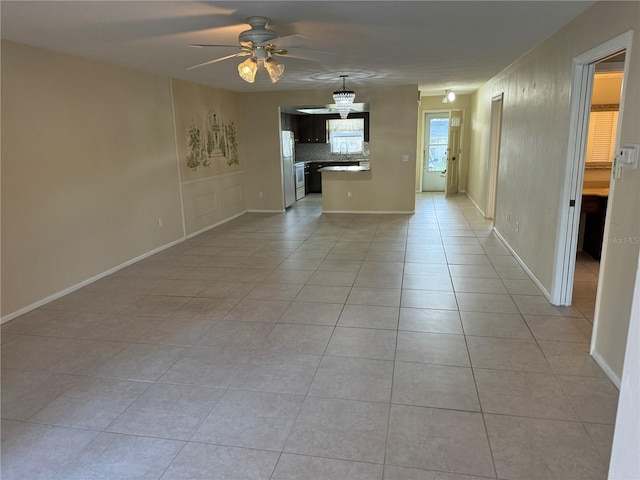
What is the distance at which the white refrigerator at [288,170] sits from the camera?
8.12m

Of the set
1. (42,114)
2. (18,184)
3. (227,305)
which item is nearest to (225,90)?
(42,114)

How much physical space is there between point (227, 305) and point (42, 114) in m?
2.39

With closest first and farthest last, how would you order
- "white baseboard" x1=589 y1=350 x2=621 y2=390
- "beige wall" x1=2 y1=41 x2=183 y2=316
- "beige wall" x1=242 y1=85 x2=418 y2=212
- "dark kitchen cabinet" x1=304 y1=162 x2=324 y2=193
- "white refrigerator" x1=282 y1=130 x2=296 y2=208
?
1. "white baseboard" x1=589 y1=350 x2=621 y2=390
2. "beige wall" x1=2 y1=41 x2=183 y2=316
3. "beige wall" x1=242 y1=85 x2=418 y2=212
4. "white refrigerator" x1=282 y1=130 x2=296 y2=208
5. "dark kitchen cabinet" x1=304 y1=162 x2=324 y2=193

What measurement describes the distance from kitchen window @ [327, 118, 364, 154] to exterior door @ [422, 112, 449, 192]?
1.69 m

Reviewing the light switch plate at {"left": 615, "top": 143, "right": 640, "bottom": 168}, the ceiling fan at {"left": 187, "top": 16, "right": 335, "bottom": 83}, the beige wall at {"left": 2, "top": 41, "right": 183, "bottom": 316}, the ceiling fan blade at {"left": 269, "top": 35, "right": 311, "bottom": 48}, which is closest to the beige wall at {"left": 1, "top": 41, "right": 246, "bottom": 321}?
the beige wall at {"left": 2, "top": 41, "right": 183, "bottom": 316}

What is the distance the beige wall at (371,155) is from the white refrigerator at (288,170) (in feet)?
0.62

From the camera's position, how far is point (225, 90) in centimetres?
719

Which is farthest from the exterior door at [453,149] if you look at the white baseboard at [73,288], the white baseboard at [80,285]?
the white baseboard at [73,288]

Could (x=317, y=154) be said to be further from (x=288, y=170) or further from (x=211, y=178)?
(x=211, y=178)

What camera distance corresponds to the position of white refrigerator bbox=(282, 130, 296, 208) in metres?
8.12

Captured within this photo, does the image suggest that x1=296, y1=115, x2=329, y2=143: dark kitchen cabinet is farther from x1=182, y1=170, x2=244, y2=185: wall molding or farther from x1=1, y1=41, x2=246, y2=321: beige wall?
x1=1, y1=41, x2=246, y2=321: beige wall

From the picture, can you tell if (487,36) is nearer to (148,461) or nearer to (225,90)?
(148,461)

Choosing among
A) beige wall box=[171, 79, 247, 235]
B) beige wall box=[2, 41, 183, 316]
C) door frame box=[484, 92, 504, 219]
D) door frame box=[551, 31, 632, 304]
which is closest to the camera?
door frame box=[551, 31, 632, 304]

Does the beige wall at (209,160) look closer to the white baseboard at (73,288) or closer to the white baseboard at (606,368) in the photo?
the white baseboard at (73,288)
